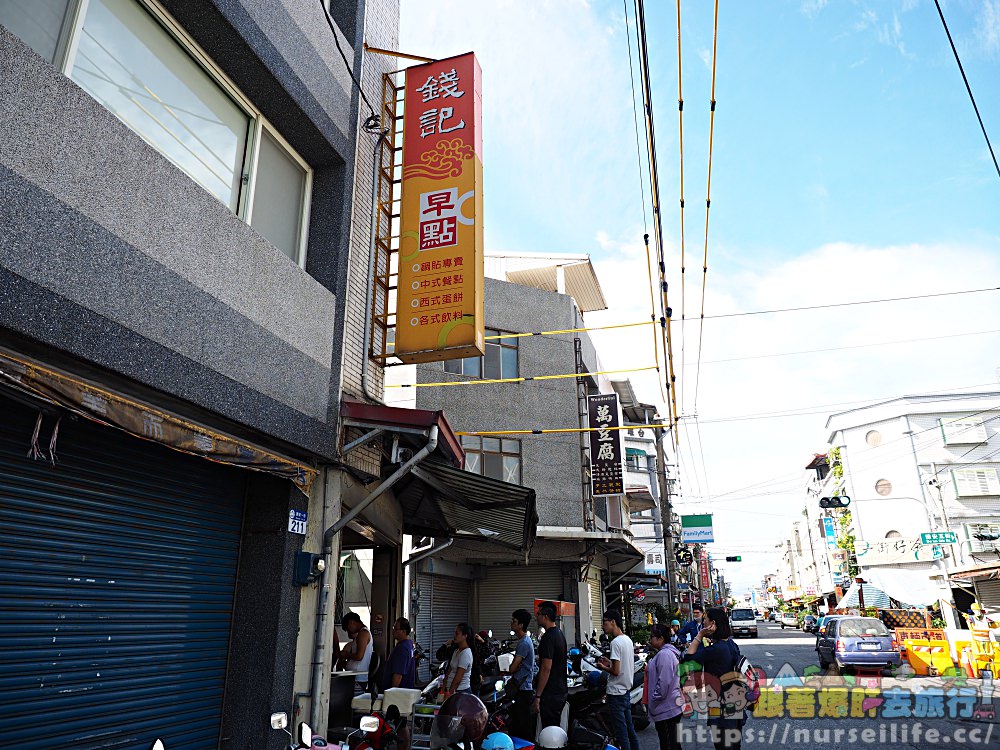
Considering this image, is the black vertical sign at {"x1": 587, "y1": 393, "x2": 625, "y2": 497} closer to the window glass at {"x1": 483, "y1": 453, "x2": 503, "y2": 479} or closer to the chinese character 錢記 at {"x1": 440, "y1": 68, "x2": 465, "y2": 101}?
the window glass at {"x1": 483, "y1": 453, "x2": 503, "y2": 479}

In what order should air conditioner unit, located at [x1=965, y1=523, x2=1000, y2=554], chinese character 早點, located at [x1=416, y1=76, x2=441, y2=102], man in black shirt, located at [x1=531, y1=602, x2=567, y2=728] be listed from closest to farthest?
man in black shirt, located at [x1=531, y1=602, x2=567, y2=728]
chinese character 早點, located at [x1=416, y1=76, x2=441, y2=102]
air conditioner unit, located at [x1=965, y1=523, x2=1000, y2=554]

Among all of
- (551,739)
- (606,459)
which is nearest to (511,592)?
A: (606,459)

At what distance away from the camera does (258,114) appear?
24.7 feet

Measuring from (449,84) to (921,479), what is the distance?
47.6m

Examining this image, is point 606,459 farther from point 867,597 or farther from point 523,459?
point 867,597

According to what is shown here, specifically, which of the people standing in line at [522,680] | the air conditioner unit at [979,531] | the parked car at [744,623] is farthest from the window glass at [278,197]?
the air conditioner unit at [979,531]

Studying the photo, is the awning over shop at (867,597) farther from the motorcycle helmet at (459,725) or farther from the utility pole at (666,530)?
the motorcycle helmet at (459,725)

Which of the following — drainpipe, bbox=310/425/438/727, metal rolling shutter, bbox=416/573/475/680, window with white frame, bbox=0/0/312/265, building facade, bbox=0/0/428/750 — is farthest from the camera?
metal rolling shutter, bbox=416/573/475/680

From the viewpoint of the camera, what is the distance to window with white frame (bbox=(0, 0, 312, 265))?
5.03m

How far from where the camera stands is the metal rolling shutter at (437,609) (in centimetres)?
1795

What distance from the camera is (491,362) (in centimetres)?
2170

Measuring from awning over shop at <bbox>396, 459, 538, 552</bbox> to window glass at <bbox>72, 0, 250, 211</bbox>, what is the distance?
4.08 meters

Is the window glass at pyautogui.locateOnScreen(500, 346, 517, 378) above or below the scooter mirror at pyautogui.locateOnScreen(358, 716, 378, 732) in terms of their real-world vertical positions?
above

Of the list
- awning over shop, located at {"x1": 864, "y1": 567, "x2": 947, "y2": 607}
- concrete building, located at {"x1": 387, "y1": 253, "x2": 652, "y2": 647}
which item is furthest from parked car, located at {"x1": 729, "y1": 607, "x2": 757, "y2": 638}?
concrete building, located at {"x1": 387, "y1": 253, "x2": 652, "y2": 647}
